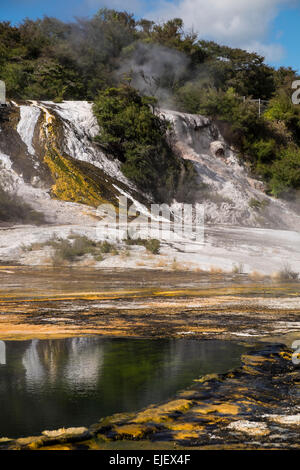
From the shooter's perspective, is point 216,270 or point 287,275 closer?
point 287,275

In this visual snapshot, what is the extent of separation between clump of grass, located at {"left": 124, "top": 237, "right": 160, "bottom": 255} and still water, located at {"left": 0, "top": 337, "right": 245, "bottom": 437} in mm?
9011

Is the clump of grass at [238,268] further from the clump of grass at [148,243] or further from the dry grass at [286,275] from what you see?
the clump of grass at [148,243]

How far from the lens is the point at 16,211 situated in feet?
64.8

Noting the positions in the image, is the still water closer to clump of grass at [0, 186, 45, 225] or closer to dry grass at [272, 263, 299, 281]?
dry grass at [272, 263, 299, 281]

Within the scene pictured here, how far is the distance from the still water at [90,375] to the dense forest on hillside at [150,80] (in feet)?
63.0

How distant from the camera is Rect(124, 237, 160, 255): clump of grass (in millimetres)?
16594

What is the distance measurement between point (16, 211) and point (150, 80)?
841 inches

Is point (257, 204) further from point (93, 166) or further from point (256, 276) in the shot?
point (256, 276)

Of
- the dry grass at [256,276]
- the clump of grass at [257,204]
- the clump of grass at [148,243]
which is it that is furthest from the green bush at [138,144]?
the dry grass at [256,276]

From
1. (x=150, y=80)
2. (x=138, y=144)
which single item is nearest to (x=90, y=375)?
(x=138, y=144)

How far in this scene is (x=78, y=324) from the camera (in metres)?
8.51

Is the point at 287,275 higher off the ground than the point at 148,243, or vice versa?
the point at 148,243

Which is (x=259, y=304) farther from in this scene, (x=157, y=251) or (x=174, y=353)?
(x=157, y=251)

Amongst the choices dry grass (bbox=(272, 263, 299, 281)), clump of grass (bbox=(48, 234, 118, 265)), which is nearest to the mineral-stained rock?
dry grass (bbox=(272, 263, 299, 281))
